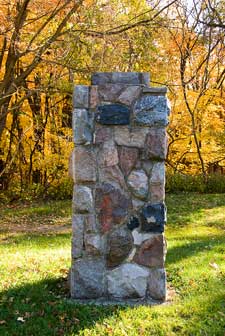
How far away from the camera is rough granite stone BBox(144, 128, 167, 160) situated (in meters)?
4.30

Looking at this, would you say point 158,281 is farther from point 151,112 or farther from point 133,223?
point 151,112

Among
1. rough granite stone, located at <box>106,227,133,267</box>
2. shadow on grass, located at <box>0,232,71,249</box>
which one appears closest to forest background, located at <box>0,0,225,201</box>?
shadow on grass, located at <box>0,232,71,249</box>

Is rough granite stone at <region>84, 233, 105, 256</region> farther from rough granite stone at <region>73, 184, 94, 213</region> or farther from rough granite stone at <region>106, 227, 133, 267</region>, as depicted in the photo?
rough granite stone at <region>73, 184, 94, 213</region>

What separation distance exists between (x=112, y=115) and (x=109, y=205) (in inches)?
32.7

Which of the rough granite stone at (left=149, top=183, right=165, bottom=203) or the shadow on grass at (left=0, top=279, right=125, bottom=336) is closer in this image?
the shadow on grass at (left=0, top=279, right=125, bottom=336)

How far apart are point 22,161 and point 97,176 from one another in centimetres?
1093

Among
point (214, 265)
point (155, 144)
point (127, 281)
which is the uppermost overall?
point (155, 144)

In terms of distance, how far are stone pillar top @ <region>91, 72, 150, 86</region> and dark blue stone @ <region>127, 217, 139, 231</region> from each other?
4.15 feet

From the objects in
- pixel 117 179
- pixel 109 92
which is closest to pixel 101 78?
pixel 109 92

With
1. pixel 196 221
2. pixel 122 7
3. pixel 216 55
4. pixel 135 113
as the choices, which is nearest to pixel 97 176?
pixel 135 113

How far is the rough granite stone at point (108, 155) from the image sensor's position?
430 cm

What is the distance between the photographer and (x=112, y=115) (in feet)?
14.0

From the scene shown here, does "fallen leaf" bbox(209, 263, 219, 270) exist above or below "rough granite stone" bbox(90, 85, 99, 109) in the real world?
below

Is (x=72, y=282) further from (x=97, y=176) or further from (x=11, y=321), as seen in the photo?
(x=97, y=176)
